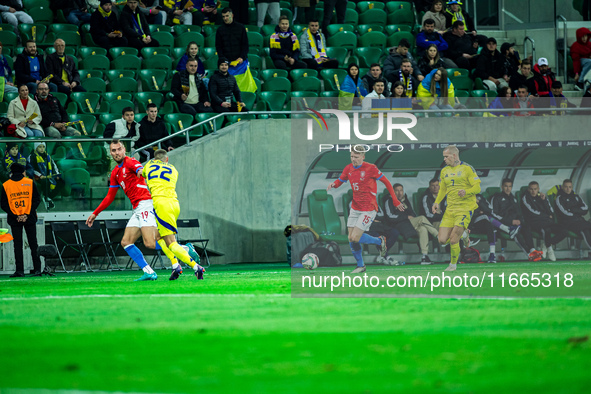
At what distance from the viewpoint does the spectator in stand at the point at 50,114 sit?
1700cm

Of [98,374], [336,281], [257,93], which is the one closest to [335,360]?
[98,374]

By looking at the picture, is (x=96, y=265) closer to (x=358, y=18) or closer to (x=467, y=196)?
(x=467, y=196)

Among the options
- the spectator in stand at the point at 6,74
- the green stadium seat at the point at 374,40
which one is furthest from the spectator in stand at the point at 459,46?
the spectator in stand at the point at 6,74

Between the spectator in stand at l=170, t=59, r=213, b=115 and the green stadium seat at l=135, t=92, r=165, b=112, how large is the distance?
426 mm

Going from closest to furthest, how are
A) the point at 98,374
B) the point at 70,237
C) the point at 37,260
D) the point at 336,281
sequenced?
1. the point at 98,374
2. the point at 336,281
3. the point at 37,260
4. the point at 70,237

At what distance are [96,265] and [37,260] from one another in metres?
2.00

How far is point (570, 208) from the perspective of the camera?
1761 cm

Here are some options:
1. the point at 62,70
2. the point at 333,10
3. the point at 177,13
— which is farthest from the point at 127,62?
the point at 333,10

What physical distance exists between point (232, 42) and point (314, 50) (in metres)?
2.41

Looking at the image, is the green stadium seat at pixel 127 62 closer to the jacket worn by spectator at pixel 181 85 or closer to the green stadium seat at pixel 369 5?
the jacket worn by spectator at pixel 181 85

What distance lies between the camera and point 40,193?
627 inches

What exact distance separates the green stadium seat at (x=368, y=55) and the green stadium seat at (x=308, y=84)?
5.60ft

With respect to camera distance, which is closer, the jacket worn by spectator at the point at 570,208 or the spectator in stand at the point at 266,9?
the jacket worn by spectator at the point at 570,208

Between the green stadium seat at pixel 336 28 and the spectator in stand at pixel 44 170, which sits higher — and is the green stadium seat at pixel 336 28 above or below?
above
